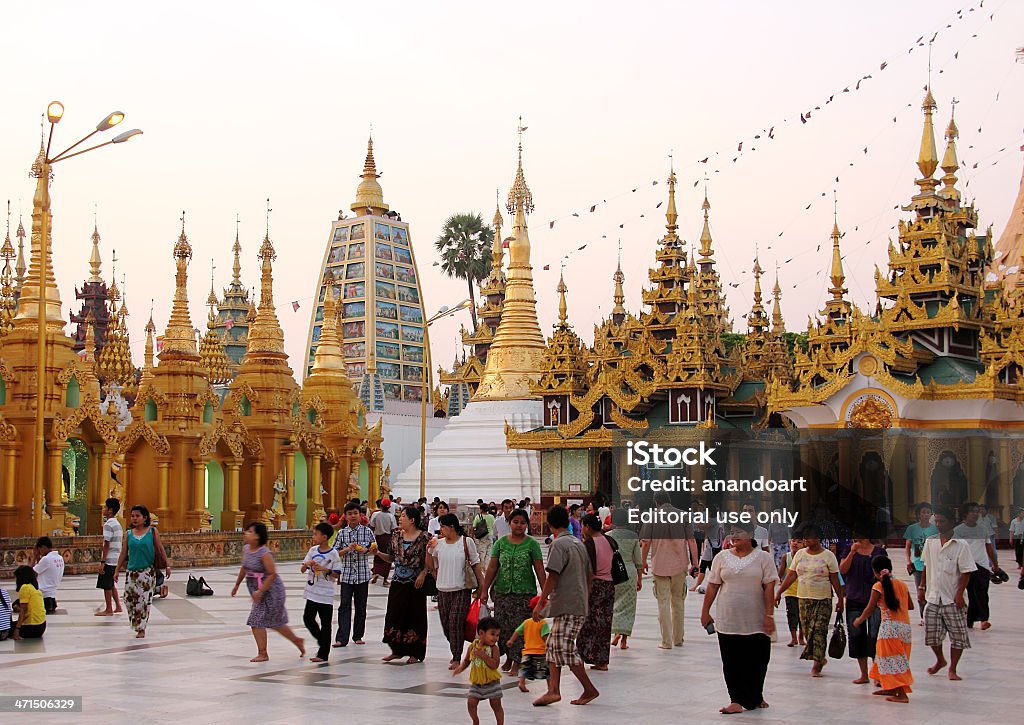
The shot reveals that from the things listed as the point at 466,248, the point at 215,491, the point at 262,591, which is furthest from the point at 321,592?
the point at 466,248

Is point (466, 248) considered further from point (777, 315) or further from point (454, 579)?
point (454, 579)

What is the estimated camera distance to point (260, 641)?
13.1 metres

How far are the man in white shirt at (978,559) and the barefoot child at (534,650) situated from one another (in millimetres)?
6065

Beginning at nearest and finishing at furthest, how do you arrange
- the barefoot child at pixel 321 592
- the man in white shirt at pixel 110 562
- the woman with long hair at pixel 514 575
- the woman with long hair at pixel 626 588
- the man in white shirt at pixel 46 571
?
the woman with long hair at pixel 514 575 → the barefoot child at pixel 321 592 → the woman with long hair at pixel 626 588 → the man in white shirt at pixel 46 571 → the man in white shirt at pixel 110 562

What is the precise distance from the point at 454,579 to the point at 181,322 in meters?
21.4

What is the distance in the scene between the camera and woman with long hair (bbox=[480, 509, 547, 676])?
11.9 metres

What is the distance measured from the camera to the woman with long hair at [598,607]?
12.5 meters

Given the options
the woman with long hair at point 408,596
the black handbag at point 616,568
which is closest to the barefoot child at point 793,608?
the black handbag at point 616,568

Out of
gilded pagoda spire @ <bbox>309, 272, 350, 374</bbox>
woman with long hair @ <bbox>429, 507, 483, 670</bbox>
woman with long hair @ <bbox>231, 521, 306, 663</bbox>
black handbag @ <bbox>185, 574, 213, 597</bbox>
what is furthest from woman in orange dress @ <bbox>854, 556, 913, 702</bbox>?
gilded pagoda spire @ <bbox>309, 272, 350, 374</bbox>

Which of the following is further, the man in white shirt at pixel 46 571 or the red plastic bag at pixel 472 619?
the man in white shirt at pixel 46 571

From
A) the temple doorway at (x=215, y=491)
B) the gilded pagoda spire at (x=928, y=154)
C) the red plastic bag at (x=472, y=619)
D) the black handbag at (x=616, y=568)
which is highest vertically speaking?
the gilded pagoda spire at (x=928, y=154)

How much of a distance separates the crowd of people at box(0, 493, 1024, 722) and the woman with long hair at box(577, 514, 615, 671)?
0.04 ft

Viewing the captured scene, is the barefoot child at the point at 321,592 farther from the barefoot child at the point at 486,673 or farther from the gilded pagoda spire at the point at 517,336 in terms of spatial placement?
the gilded pagoda spire at the point at 517,336

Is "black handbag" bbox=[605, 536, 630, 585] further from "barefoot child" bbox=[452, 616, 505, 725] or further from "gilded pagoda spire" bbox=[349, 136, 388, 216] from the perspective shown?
"gilded pagoda spire" bbox=[349, 136, 388, 216]
